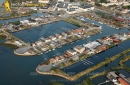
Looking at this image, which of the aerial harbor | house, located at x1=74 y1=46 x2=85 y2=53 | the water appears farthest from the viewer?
house, located at x1=74 y1=46 x2=85 y2=53

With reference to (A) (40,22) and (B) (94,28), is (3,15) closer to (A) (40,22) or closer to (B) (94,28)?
(A) (40,22)

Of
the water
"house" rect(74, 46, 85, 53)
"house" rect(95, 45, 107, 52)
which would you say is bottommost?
the water

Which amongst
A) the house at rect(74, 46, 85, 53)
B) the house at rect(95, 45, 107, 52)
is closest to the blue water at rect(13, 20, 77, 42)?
the house at rect(74, 46, 85, 53)

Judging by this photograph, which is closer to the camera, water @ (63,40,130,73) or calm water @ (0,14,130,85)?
calm water @ (0,14,130,85)

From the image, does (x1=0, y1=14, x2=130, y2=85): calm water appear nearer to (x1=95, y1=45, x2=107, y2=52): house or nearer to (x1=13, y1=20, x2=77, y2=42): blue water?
(x1=13, y1=20, x2=77, y2=42): blue water

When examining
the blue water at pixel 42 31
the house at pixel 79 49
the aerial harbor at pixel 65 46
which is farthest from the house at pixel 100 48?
the blue water at pixel 42 31

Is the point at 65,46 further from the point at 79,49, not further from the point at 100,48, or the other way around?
the point at 100,48

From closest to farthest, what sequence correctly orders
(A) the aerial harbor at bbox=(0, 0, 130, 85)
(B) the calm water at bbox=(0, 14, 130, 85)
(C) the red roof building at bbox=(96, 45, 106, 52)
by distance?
1. (B) the calm water at bbox=(0, 14, 130, 85)
2. (A) the aerial harbor at bbox=(0, 0, 130, 85)
3. (C) the red roof building at bbox=(96, 45, 106, 52)

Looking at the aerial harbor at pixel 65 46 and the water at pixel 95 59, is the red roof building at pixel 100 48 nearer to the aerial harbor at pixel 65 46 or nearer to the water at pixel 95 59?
the aerial harbor at pixel 65 46

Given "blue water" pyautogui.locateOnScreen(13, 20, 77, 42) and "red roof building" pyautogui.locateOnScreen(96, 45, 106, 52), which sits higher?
"blue water" pyautogui.locateOnScreen(13, 20, 77, 42)

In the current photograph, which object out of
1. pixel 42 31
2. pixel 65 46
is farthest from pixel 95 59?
pixel 42 31
